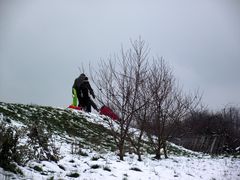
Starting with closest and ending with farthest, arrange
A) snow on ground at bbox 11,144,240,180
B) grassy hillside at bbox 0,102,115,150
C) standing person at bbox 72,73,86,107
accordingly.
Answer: snow on ground at bbox 11,144,240,180
grassy hillside at bbox 0,102,115,150
standing person at bbox 72,73,86,107

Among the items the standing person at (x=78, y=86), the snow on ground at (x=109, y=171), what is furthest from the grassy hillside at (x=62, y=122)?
the snow on ground at (x=109, y=171)

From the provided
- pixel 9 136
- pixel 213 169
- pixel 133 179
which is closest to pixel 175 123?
pixel 213 169

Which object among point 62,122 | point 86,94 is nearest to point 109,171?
point 62,122

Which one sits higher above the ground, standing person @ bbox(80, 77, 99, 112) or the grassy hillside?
standing person @ bbox(80, 77, 99, 112)

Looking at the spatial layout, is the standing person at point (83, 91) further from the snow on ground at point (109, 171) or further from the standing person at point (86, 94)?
the snow on ground at point (109, 171)

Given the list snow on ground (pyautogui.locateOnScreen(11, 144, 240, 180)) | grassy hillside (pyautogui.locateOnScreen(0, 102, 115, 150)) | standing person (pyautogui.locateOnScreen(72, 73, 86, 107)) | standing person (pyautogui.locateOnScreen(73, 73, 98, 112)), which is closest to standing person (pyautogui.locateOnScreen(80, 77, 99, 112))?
standing person (pyautogui.locateOnScreen(73, 73, 98, 112))

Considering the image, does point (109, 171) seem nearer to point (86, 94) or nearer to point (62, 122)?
point (62, 122)

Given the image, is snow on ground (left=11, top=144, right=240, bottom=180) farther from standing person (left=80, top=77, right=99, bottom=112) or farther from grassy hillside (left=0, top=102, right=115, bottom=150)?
standing person (left=80, top=77, right=99, bottom=112)

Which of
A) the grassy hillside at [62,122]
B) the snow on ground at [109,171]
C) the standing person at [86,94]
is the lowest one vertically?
the snow on ground at [109,171]

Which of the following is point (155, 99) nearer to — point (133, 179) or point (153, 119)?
point (153, 119)

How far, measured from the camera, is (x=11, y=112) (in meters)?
9.59

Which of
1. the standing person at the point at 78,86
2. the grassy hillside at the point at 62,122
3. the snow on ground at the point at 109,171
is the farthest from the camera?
the standing person at the point at 78,86

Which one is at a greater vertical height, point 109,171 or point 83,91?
point 83,91

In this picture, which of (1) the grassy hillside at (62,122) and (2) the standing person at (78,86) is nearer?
(1) the grassy hillside at (62,122)
